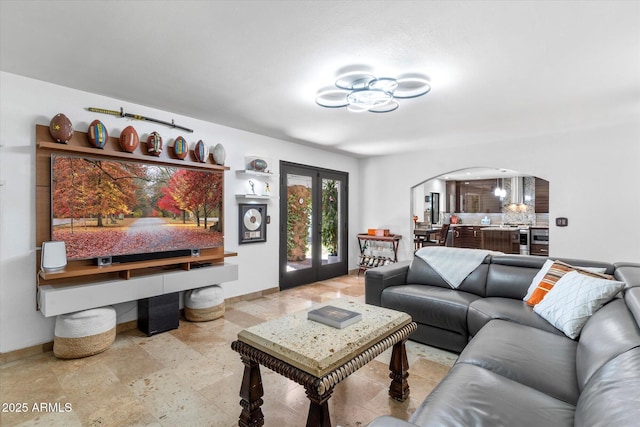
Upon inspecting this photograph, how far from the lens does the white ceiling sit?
6.04 feet

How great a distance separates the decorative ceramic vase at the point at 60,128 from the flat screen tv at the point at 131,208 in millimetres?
172

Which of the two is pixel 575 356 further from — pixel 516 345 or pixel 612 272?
pixel 612 272

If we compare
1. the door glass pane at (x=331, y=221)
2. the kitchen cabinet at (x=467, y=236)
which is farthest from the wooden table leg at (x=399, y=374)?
the kitchen cabinet at (x=467, y=236)

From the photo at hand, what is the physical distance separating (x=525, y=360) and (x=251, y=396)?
1.55m

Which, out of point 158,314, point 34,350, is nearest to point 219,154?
point 158,314

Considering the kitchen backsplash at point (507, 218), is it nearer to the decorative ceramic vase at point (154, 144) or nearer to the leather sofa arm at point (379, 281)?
the leather sofa arm at point (379, 281)

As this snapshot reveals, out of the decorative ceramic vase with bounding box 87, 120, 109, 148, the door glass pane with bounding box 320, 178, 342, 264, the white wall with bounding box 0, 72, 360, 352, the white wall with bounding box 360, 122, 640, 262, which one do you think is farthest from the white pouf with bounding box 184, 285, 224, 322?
the white wall with bounding box 360, 122, 640, 262

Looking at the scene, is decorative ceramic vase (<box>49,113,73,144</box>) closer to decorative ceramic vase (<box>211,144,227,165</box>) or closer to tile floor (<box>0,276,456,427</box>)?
decorative ceramic vase (<box>211,144,227,165</box>)

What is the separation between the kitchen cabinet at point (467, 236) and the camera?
8980 millimetres

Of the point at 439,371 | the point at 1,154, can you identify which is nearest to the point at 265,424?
the point at 439,371

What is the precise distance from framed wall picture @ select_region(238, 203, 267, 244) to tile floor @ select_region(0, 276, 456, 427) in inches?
64.0

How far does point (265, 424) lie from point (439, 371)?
4.78 ft

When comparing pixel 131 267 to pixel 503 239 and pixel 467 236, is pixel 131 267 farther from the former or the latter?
pixel 467 236

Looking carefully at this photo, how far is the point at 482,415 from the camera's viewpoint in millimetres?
1256
